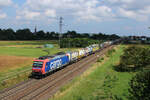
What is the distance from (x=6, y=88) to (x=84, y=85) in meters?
12.3

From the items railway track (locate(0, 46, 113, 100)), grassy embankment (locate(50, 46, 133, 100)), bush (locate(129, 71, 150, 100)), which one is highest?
bush (locate(129, 71, 150, 100))

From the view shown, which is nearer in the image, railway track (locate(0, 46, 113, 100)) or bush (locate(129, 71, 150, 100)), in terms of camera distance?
bush (locate(129, 71, 150, 100))

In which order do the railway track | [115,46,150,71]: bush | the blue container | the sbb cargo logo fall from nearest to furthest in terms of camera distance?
the railway track, the blue container, the sbb cargo logo, [115,46,150,71]: bush

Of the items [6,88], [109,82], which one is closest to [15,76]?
[6,88]

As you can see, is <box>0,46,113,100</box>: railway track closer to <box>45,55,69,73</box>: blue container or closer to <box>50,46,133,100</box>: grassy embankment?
<box>50,46,133,100</box>: grassy embankment

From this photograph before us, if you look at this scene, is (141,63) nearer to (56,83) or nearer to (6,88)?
Result: (56,83)

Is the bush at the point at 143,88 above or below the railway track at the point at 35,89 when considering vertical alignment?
above

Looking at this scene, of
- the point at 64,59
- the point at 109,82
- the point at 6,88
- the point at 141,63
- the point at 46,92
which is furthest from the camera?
the point at 64,59

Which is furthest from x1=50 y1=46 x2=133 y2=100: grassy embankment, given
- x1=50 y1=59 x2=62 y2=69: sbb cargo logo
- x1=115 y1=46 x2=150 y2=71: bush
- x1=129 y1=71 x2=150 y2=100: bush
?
x1=115 y1=46 x2=150 y2=71: bush

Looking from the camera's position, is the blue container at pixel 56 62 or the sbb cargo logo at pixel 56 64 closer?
the blue container at pixel 56 62

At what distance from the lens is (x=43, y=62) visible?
102 ft

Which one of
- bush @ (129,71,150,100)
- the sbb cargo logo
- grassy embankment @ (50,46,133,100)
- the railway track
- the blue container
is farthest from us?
the sbb cargo logo

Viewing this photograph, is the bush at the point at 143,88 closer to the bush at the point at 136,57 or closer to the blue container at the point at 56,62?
the blue container at the point at 56,62

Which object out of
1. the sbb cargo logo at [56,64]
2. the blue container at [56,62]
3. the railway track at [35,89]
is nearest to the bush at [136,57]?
the blue container at [56,62]
